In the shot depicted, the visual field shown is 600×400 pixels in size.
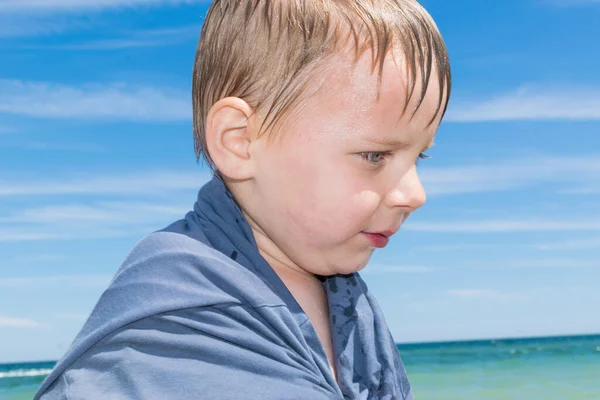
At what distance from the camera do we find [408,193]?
1.51 meters

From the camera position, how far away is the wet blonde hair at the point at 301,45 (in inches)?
57.7

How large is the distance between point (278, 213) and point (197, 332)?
0.92 feet

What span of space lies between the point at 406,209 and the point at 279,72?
334 millimetres

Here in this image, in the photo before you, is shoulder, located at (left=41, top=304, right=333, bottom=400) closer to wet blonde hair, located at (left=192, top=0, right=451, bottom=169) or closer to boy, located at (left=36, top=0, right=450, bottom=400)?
boy, located at (left=36, top=0, right=450, bottom=400)

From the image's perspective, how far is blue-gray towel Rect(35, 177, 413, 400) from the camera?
1.28 meters

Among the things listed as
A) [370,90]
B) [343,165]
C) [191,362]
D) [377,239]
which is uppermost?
[370,90]

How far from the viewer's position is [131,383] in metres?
1.26

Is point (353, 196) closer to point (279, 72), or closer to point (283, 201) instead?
point (283, 201)

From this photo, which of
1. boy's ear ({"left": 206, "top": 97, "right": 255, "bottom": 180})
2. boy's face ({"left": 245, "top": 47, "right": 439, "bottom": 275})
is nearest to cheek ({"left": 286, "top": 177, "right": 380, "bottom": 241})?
boy's face ({"left": 245, "top": 47, "right": 439, "bottom": 275})

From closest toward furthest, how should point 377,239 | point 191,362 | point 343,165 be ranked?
point 191,362 → point 343,165 → point 377,239

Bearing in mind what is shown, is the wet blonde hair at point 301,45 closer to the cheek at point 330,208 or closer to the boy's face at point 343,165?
the boy's face at point 343,165

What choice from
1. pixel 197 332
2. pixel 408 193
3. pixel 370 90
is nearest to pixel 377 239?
pixel 408 193

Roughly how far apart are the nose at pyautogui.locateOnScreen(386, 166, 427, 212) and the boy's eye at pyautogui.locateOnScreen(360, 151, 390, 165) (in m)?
0.06

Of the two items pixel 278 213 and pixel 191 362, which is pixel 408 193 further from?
pixel 191 362
